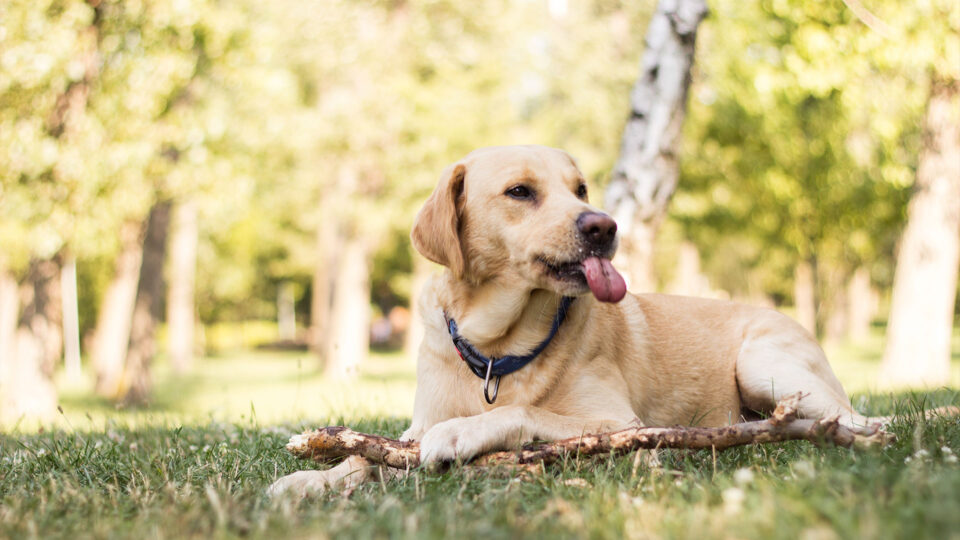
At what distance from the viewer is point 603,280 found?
3.44 m

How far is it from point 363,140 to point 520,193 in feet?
45.2

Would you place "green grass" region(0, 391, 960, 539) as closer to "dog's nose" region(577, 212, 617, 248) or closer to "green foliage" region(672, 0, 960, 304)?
"dog's nose" region(577, 212, 617, 248)

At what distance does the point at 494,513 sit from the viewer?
2463 mm

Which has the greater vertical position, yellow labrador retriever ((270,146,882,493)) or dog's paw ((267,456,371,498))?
yellow labrador retriever ((270,146,882,493))

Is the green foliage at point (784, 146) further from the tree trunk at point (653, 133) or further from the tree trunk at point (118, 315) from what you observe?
the tree trunk at point (118, 315)

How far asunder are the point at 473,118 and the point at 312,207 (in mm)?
7056

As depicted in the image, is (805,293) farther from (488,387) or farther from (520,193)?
(488,387)

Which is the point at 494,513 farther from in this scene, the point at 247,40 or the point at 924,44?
the point at 247,40

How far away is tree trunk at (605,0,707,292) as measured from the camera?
6895 mm

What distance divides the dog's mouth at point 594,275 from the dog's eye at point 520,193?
405mm

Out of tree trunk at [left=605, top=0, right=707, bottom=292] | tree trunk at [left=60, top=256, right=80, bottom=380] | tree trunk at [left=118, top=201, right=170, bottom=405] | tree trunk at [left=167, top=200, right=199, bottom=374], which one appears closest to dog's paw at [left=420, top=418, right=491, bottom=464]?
tree trunk at [left=605, top=0, right=707, bottom=292]

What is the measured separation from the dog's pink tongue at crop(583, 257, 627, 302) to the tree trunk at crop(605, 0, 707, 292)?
3420mm

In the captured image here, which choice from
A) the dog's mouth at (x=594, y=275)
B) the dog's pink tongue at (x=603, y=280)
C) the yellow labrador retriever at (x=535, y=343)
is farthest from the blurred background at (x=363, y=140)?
the dog's pink tongue at (x=603, y=280)

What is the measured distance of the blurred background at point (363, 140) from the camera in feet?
32.0
